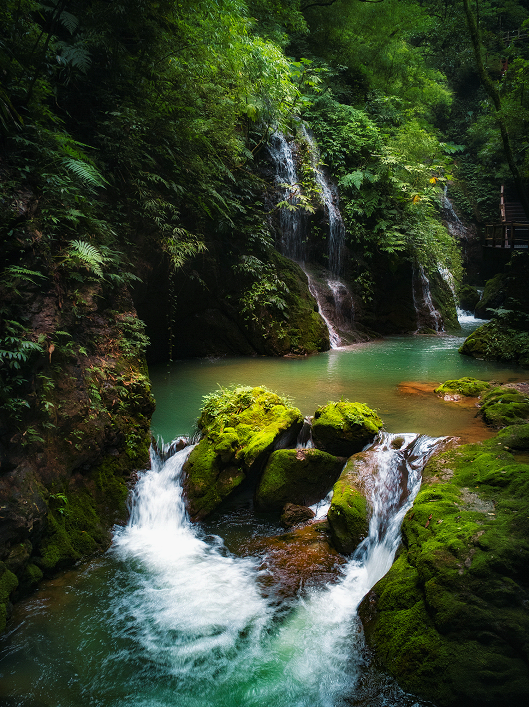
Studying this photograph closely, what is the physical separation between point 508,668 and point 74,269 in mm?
5809

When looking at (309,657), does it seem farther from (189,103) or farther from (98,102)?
(189,103)

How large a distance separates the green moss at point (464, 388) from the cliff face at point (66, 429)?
5.42 metres

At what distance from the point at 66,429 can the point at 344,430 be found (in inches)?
140

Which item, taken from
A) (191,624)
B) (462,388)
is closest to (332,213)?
(462,388)

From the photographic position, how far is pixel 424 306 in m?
16.0

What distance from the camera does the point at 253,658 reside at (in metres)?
3.49

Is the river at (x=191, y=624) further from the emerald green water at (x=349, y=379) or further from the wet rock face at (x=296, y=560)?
the emerald green water at (x=349, y=379)

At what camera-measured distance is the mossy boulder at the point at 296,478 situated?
5.40 m

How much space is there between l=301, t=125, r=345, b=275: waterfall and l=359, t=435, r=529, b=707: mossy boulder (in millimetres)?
11638

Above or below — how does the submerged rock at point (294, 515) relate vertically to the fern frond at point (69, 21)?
below

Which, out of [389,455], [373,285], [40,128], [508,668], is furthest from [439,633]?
[373,285]

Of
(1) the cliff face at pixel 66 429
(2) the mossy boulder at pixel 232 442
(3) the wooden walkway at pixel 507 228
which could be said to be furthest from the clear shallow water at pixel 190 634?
(3) the wooden walkway at pixel 507 228

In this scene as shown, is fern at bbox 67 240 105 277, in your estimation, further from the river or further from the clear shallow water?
the clear shallow water

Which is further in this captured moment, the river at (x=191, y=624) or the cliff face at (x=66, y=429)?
the cliff face at (x=66, y=429)
